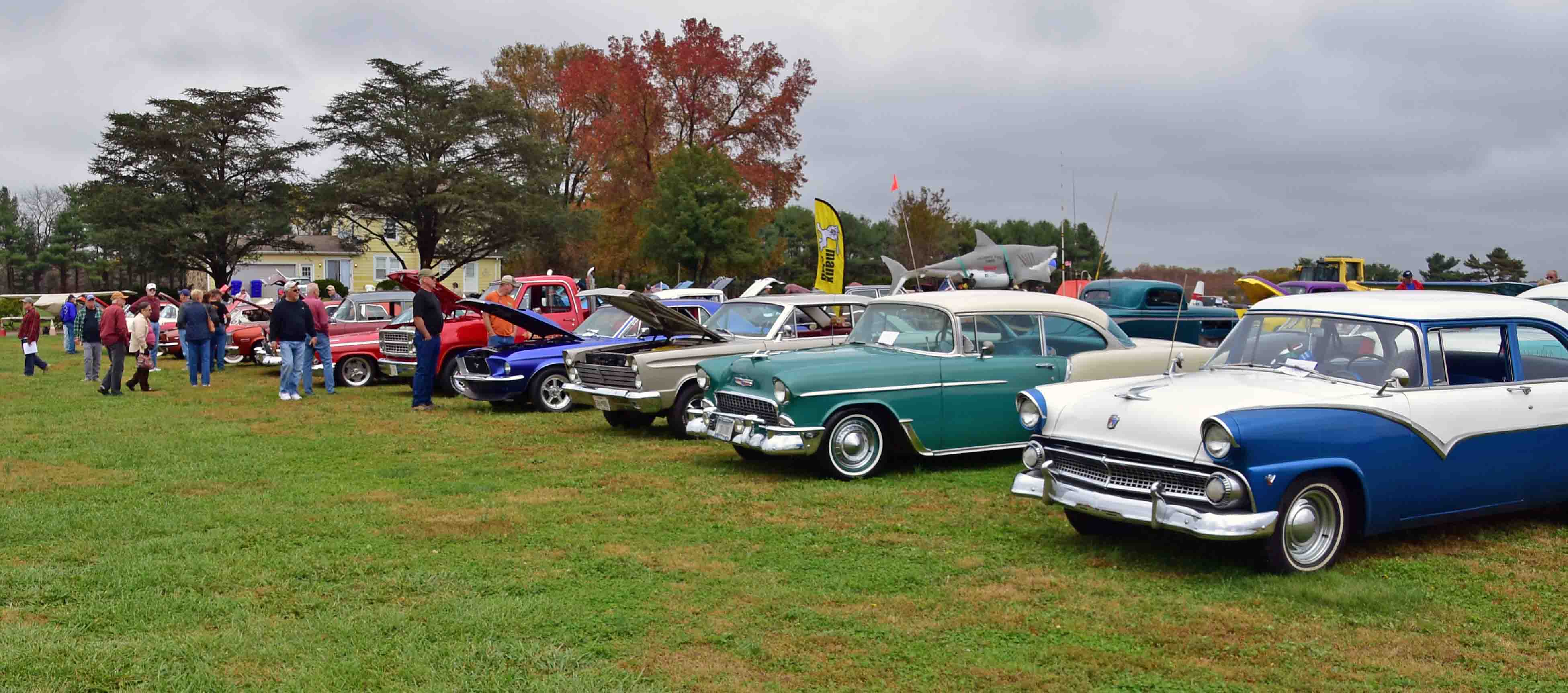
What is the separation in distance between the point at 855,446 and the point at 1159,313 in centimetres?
863

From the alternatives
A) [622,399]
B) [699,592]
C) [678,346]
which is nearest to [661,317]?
[678,346]

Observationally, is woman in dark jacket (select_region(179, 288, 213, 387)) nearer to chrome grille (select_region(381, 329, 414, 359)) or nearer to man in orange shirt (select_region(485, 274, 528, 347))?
chrome grille (select_region(381, 329, 414, 359))

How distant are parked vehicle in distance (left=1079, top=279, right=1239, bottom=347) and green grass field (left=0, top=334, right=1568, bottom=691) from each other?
23.7 feet

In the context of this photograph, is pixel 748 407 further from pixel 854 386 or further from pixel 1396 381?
pixel 1396 381

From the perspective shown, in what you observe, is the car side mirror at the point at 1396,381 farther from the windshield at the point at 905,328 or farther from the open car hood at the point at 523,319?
the open car hood at the point at 523,319

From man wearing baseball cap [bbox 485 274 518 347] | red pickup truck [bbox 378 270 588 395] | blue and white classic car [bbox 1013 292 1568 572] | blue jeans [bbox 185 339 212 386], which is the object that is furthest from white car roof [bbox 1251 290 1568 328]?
blue jeans [bbox 185 339 212 386]

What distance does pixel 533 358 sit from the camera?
1405 cm

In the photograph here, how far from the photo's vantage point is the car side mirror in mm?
6242

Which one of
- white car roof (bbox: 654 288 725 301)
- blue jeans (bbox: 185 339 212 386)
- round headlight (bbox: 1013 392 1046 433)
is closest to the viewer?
round headlight (bbox: 1013 392 1046 433)

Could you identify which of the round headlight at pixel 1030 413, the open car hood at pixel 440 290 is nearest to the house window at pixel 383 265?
the open car hood at pixel 440 290

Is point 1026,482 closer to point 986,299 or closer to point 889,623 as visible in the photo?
point 889,623

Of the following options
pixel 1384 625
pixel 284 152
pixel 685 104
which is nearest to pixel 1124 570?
pixel 1384 625

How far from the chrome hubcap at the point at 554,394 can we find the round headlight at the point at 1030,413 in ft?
26.5

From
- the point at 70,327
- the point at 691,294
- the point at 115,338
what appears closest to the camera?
the point at 115,338
